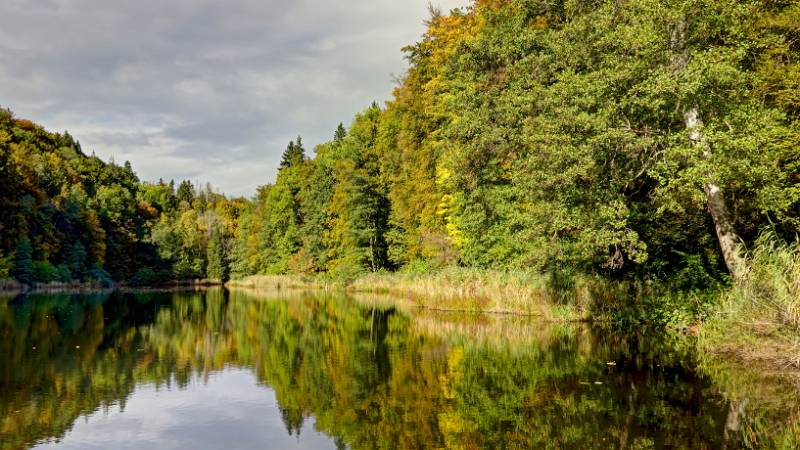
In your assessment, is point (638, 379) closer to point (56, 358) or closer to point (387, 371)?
point (387, 371)

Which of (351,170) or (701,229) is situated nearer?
(701,229)

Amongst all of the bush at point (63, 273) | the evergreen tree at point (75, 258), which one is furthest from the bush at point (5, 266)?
the evergreen tree at point (75, 258)

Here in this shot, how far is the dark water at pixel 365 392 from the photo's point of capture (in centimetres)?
788

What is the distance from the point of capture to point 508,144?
22.5m

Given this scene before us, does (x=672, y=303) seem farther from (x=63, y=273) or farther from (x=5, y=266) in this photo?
(x=63, y=273)

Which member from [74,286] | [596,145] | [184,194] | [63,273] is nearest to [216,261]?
[74,286]

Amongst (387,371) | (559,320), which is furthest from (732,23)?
(387,371)

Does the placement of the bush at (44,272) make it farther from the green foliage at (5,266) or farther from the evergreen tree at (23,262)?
the green foliage at (5,266)

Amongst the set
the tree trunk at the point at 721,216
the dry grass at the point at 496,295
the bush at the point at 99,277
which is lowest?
the dry grass at the point at 496,295

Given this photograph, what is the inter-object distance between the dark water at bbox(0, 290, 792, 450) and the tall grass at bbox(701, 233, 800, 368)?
1304 millimetres

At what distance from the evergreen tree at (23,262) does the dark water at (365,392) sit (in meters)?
44.6

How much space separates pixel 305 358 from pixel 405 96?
32.1 m

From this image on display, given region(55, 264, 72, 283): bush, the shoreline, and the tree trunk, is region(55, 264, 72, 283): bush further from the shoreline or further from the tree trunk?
the tree trunk

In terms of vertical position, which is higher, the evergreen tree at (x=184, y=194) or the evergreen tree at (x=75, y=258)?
the evergreen tree at (x=184, y=194)
